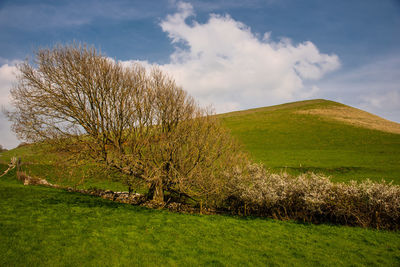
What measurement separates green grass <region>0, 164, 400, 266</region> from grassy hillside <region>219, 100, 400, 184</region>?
10.4 m

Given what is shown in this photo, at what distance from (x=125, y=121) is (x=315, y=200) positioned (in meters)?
13.4

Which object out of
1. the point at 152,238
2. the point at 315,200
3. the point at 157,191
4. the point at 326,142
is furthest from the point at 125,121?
the point at 326,142

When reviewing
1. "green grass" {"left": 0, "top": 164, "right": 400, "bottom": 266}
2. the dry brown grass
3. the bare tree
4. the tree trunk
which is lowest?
"green grass" {"left": 0, "top": 164, "right": 400, "bottom": 266}

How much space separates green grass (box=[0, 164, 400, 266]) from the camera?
8484mm

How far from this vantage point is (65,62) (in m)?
14.4

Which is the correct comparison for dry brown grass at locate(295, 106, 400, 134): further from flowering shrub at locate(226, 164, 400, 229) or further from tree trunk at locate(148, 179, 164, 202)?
Answer: tree trunk at locate(148, 179, 164, 202)

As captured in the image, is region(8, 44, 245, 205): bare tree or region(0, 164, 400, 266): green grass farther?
region(8, 44, 245, 205): bare tree

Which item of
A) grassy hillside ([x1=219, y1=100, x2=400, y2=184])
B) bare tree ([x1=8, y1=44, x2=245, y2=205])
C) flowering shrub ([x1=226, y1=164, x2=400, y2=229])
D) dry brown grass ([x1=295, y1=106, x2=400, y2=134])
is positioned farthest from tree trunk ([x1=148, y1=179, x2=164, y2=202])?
dry brown grass ([x1=295, y1=106, x2=400, y2=134])

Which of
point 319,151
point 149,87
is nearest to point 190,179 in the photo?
point 149,87

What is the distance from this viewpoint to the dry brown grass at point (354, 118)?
193 ft

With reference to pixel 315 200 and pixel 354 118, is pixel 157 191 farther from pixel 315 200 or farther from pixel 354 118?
pixel 354 118

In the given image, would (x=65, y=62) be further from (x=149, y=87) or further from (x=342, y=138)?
(x=342, y=138)

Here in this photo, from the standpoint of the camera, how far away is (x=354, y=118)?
6775 cm

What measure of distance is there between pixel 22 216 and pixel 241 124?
210 feet
